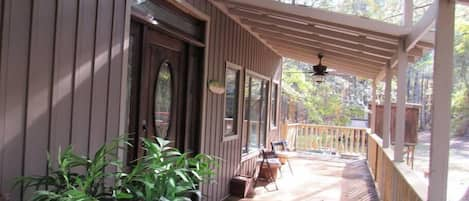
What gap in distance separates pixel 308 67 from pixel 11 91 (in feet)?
60.8

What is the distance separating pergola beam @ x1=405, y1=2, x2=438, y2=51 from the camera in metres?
2.62

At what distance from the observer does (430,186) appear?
2322 millimetres

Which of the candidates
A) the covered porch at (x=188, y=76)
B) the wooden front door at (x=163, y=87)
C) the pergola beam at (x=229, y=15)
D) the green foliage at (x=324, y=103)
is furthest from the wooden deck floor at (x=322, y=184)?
the green foliage at (x=324, y=103)

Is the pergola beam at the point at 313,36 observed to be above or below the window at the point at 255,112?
above

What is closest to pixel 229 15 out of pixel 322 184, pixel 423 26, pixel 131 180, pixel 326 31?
pixel 326 31

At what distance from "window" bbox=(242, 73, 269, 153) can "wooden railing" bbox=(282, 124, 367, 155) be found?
2.65 m

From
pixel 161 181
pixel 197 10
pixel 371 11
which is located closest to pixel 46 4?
pixel 161 181

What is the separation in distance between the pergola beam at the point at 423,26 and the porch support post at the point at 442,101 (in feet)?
0.60

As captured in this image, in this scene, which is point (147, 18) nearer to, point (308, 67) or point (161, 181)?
point (161, 181)

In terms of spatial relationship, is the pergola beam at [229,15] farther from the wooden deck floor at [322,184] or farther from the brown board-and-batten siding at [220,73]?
the wooden deck floor at [322,184]

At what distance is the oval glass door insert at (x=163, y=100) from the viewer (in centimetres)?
364

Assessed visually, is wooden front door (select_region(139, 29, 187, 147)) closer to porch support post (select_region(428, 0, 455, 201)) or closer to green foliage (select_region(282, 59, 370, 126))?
porch support post (select_region(428, 0, 455, 201))

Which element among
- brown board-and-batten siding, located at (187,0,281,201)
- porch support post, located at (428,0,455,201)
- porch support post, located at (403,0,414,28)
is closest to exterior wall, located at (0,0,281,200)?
brown board-and-batten siding, located at (187,0,281,201)

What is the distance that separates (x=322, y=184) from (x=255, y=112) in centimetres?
177
